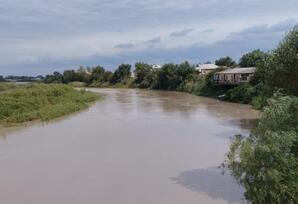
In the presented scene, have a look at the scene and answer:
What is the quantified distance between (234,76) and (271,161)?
41821 millimetres

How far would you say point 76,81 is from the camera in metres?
115

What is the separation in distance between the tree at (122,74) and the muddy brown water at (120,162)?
6637 centimetres

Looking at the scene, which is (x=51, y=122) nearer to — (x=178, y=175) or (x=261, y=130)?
(x=178, y=175)

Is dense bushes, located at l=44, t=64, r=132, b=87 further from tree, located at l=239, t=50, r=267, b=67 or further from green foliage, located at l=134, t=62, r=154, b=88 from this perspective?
tree, located at l=239, t=50, r=267, b=67

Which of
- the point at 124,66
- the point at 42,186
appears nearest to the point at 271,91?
the point at 42,186

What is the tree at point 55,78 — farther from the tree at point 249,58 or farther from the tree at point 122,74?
the tree at point 249,58

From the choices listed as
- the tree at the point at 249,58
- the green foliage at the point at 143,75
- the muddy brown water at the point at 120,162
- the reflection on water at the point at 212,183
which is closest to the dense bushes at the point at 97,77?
the green foliage at the point at 143,75

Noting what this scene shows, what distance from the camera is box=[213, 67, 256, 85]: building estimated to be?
154 feet

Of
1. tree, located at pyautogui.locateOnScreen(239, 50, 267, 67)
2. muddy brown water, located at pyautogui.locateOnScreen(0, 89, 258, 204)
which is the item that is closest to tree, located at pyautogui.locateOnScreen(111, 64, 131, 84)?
tree, located at pyautogui.locateOnScreen(239, 50, 267, 67)

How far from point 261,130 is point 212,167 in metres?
6.96

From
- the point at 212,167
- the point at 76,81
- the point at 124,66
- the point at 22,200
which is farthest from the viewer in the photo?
the point at 76,81

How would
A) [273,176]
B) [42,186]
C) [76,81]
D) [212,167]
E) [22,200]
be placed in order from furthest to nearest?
[76,81] < [212,167] < [42,186] < [22,200] < [273,176]

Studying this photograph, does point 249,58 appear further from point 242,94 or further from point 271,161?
point 271,161

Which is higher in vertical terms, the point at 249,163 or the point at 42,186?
the point at 249,163
